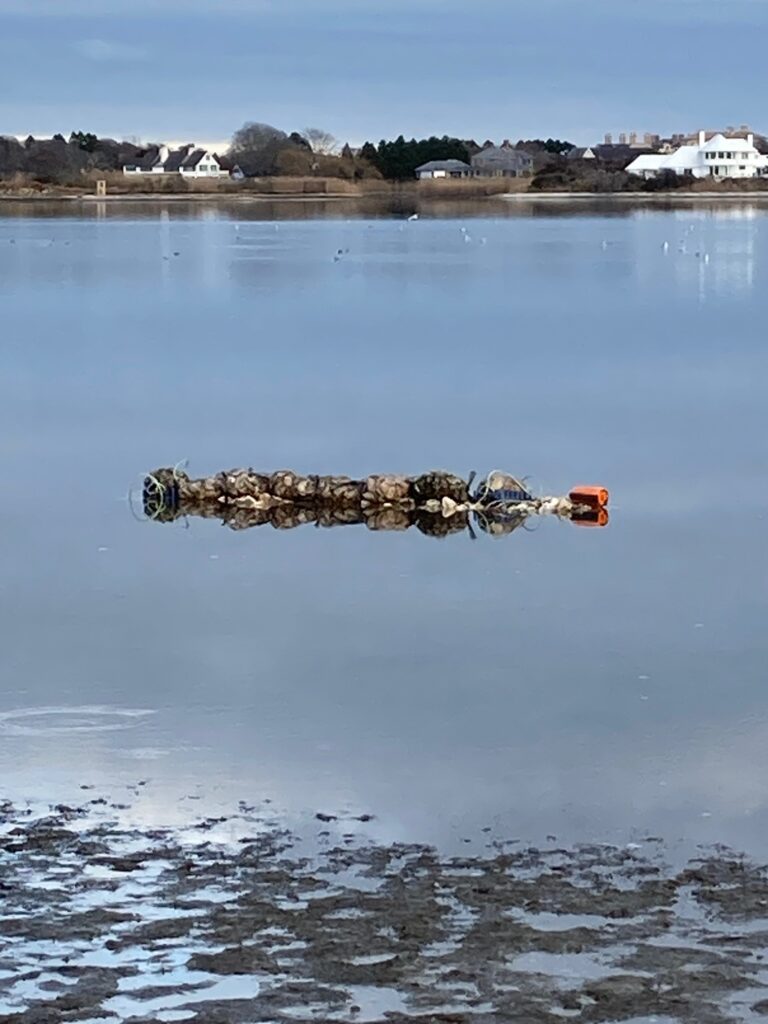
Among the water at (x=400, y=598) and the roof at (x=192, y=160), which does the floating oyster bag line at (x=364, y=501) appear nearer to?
the water at (x=400, y=598)

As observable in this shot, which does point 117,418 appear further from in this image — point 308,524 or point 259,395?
point 308,524

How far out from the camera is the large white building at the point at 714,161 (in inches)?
5512

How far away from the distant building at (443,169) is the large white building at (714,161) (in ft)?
39.1

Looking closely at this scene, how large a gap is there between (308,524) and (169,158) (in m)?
144

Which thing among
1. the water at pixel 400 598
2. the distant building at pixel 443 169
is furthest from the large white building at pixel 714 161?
the water at pixel 400 598

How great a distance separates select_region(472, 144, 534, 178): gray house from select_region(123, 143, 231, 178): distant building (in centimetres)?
1899

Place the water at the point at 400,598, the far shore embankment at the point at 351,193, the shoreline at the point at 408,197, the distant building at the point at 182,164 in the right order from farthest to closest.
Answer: the distant building at the point at 182,164
the far shore embankment at the point at 351,193
the shoreline at the point at 408,197
the water at the point at 400,598

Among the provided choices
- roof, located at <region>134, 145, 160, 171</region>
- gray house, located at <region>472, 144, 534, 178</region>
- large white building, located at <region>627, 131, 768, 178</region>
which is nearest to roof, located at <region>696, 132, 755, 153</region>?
large white building, located at <region>627, 131, 768, 178</region>

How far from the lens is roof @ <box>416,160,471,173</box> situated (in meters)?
143

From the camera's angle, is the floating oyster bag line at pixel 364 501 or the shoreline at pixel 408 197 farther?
the shoreline at pixel 408 197

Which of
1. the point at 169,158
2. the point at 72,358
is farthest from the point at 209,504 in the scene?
the point at 169,158

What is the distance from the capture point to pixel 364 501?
16094 millimetres

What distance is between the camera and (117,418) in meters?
22.1

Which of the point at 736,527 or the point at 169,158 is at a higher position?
the point at 169,158
